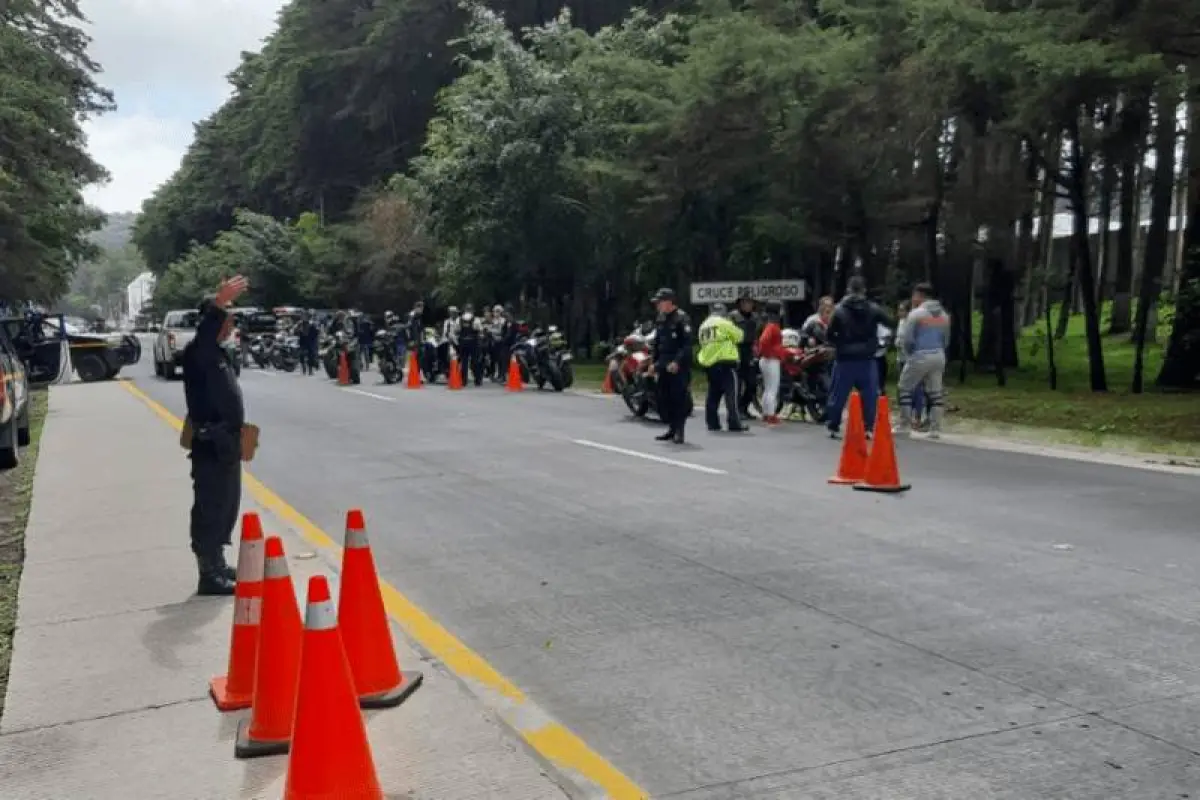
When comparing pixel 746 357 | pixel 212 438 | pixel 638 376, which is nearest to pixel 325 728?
pixel 212 438

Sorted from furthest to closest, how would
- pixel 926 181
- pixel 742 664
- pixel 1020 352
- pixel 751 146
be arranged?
pixel 1020 352, pixel 751 146, pixel 926 181, pixel 742 664

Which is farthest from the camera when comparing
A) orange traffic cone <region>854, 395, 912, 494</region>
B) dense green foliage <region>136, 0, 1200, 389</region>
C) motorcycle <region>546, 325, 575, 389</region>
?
motorcycle <region>546, 325, 575, 389</region>

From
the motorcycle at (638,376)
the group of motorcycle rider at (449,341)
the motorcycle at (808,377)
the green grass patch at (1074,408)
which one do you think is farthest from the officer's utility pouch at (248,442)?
the group of motorcycle rider at (449,341)

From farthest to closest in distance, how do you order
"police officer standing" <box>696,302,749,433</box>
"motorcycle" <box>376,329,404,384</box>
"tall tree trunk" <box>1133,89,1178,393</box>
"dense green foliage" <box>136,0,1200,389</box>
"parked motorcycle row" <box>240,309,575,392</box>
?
"motorcycle" <box>376,329,404,384</box>, "parked motorcycle row" <box>240,309,575,392</box>, "tall tree trunk" <box>1133,89,1178,393</box>, "dense green foliage" <box>136,0,1200,389</box>, "police officer standing" <box>696,302,749,433</box>

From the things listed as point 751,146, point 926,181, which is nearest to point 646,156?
point 751,146

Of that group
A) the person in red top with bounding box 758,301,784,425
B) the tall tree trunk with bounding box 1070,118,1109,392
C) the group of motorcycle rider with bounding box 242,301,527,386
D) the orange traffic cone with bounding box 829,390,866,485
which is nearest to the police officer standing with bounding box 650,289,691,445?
the person in red top with bounding box 758,301,784,425

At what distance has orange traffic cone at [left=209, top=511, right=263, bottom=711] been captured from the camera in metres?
5.38

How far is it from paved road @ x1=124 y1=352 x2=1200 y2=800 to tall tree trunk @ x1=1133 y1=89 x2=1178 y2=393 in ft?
34.4

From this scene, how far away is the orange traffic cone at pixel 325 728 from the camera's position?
13.2 feet

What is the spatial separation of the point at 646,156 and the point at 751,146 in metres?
2.90

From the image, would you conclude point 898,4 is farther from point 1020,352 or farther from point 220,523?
point 220,523

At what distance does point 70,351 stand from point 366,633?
102 ft

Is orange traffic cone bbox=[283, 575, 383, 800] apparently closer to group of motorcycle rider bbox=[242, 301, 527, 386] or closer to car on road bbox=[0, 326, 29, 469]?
car on road bbox=[0, 326, 29, 469]

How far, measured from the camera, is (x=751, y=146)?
86.2ft
